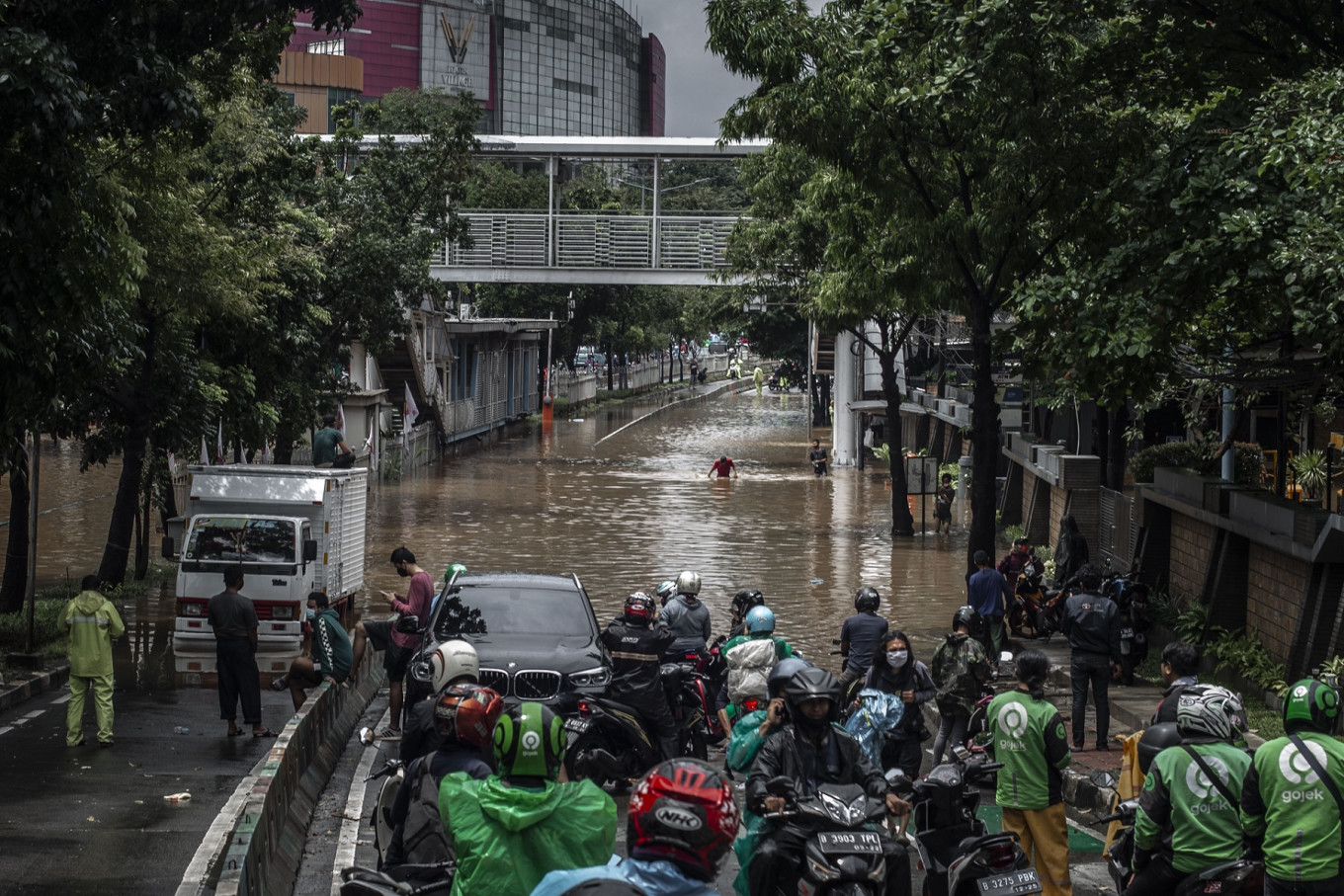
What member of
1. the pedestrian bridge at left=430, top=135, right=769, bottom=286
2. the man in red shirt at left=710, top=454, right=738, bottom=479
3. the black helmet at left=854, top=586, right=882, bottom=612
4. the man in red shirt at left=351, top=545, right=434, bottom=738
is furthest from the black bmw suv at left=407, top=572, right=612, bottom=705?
the pedestrian bridge at left=430, top=135, right=769, bottom=286

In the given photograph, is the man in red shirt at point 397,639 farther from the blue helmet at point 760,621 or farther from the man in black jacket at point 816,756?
the man in black jacket at point 816,756

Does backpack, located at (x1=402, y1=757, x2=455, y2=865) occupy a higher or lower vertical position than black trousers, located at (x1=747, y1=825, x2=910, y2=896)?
higher

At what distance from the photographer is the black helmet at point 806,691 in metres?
6.99

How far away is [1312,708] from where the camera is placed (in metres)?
6.44

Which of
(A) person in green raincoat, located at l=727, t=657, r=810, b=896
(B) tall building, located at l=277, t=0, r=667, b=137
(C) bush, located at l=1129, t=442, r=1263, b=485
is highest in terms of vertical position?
(B) tall building, located at l=277, t=0, r=667, b=137

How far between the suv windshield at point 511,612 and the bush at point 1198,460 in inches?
348

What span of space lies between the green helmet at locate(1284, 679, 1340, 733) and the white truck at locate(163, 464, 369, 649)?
12.5m

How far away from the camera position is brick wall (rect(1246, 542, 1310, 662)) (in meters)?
14.3

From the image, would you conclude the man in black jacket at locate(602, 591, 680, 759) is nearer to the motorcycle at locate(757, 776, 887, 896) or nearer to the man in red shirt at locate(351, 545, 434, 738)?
the man in red shirt at locate(351, 545, 434, 738)

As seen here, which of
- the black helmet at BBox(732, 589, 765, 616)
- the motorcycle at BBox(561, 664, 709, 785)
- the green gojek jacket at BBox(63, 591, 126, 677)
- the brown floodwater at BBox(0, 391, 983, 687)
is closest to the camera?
the motorcycle at BBox(561, 664, 709, 785)

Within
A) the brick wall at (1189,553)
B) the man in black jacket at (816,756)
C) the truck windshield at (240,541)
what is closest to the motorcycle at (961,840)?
the man in black jacket at (816,756)

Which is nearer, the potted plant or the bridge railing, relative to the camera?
the potted plant

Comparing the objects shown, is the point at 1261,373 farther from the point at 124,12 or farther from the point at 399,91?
the point at 399,91

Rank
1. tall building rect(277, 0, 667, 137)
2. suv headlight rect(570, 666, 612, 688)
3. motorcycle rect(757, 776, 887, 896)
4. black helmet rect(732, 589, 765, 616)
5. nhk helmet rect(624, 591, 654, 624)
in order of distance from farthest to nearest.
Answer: tall building rect(277, 0, 667, 137) < black helmet rect(732, 589, 765, 616) < suv headlight rect(570, 666, 612, 688) < nhk helmet rect(624, 591, 654, 624) < motorcycle rect(757, 776, 887, 896)
